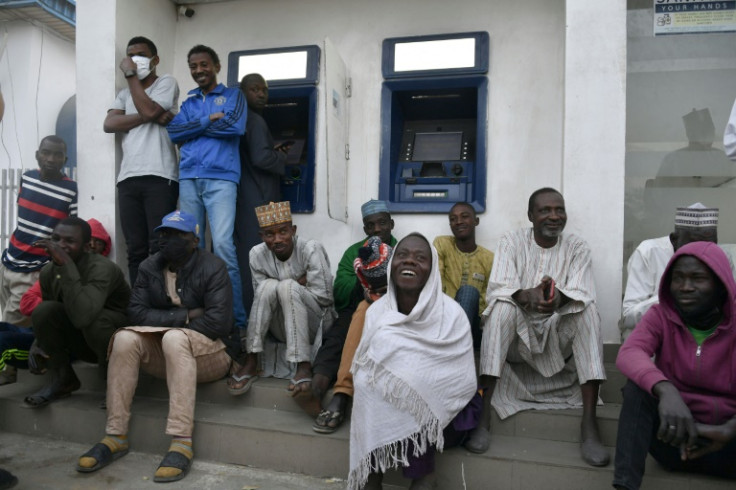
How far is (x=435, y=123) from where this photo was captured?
5.27 metres

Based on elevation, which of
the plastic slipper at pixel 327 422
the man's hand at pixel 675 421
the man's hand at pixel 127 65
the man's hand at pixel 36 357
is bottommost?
the plastic slipper at pixel 327 422

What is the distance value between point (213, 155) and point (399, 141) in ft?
5.61

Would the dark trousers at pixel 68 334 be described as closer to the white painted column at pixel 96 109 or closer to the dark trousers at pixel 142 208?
the dark trousers at pixel 142 208

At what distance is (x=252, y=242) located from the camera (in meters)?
4.79

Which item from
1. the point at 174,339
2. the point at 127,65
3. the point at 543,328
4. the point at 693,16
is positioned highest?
the point at 693,16

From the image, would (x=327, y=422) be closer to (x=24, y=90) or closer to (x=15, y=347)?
(x=15, y=347)

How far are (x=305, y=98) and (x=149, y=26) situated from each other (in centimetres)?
156

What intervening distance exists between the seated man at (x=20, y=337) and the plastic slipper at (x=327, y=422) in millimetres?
2228

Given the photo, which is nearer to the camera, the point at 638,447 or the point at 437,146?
the point at 638,447

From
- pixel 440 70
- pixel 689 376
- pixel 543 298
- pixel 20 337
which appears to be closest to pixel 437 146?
pixel 440 70

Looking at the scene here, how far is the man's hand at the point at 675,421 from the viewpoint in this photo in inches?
92.2

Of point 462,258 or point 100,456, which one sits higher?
point 462,258

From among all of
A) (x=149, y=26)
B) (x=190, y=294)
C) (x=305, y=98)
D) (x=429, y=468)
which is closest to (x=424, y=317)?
(x=429, y=468)

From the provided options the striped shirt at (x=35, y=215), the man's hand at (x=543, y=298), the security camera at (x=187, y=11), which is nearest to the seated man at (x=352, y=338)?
the man's hand at (x=543, y=298)
